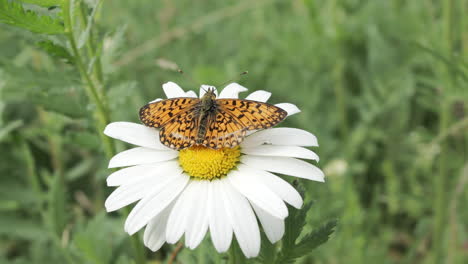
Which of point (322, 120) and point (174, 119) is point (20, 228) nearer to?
point (174, 119)

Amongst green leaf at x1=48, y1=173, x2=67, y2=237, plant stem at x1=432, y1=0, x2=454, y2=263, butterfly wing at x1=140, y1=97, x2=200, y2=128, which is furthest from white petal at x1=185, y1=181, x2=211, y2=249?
plant stem at x1=432, y1=0, x2=454, y2=263

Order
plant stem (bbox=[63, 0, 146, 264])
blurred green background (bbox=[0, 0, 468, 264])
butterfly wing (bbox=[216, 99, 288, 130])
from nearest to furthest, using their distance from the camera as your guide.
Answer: butterfly wing (bbox=[216, 99, 288, 130]) < plant stem (bbox=[63, 0, 146, 264]) < blurred green background (bbox=[0, 0, 468, 264])

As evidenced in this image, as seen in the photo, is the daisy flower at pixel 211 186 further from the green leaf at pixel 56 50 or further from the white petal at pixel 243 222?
the green leaf at pixel 56 50

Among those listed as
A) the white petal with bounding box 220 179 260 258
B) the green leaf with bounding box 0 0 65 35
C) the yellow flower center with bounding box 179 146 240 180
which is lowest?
the white petal with bounding box 220 179 260 258

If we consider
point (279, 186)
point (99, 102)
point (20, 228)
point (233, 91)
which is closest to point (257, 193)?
point (279, 186)

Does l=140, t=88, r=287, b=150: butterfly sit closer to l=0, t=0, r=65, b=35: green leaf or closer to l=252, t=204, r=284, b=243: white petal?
l=252, t=204, r=284, b=243: white petal

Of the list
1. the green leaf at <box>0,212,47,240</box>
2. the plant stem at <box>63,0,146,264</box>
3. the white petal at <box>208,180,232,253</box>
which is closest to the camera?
the white petal at <box>208,180,232,253</box>

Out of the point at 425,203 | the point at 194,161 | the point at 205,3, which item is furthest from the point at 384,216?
the point at 205,3

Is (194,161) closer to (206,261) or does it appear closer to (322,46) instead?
(206,261)
